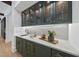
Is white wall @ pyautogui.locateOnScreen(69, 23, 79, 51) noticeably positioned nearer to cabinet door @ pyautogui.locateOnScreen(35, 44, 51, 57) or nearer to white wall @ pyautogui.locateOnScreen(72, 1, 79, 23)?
white wall @ pyautogui.locateOnScreen(72, 1, 79, 23)

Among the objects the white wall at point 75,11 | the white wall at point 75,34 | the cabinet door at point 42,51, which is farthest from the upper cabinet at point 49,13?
the cabinet door at point 42,51

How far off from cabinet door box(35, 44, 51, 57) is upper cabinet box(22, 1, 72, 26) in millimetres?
948

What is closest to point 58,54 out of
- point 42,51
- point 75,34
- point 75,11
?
point 75,34

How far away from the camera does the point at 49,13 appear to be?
427cm

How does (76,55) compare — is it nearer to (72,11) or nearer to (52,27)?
(72,11)

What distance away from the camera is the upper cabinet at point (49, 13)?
3314 mm

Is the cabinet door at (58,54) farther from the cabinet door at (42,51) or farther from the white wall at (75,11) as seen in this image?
the white wall at (75,11)

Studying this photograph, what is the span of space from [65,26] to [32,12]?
290 cm

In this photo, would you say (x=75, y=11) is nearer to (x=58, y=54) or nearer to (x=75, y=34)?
(x=75, y=34)

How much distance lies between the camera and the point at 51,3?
410 cm

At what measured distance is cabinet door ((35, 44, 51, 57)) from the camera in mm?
2754

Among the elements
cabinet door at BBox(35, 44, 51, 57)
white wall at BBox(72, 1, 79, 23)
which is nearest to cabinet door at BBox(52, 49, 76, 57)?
cabinet door at BBox(35, 44, 51, 57)

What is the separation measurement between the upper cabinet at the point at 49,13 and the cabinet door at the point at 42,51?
948 mm

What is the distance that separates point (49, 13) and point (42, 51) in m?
1.67
